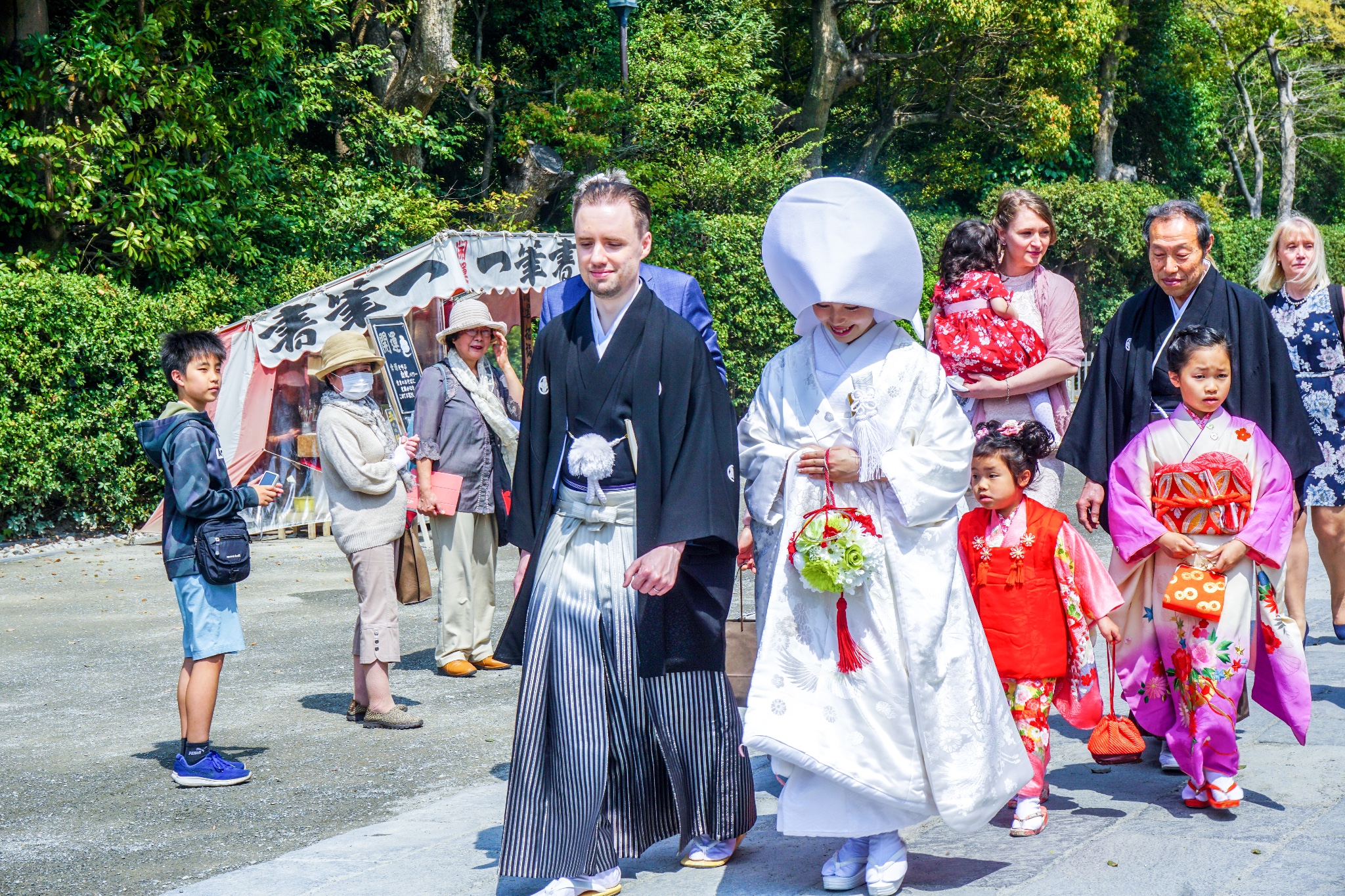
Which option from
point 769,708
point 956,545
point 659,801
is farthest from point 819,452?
point 659,801

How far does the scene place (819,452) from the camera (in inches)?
138

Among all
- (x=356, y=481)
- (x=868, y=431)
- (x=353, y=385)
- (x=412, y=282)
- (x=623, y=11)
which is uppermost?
(x=623, y=11)

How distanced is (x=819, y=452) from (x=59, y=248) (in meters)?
10.8

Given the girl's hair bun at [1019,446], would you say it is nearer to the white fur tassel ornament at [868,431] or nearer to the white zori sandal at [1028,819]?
the white fur tassel ornament at [868,431]

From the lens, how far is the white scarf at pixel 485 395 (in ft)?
Answer: 21.4

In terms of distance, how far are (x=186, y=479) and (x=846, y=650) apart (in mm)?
2653

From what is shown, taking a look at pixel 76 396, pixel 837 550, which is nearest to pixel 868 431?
pixel 837 550

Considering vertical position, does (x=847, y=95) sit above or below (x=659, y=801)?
above

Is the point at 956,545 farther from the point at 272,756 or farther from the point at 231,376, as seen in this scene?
the point at 231,376

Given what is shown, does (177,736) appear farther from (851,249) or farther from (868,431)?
(851,249)

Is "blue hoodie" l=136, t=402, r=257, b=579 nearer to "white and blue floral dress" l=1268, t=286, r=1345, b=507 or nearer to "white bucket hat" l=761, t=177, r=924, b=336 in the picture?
"white bucket hat" l=761, t=177, r=924, b=336

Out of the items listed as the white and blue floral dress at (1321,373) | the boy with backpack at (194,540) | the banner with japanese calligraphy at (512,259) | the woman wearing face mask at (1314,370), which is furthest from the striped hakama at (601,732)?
the banner with japanese calligraphy at (512,259)

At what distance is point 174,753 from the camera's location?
528cm

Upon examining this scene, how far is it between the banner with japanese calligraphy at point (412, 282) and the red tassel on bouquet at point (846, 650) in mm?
7700
